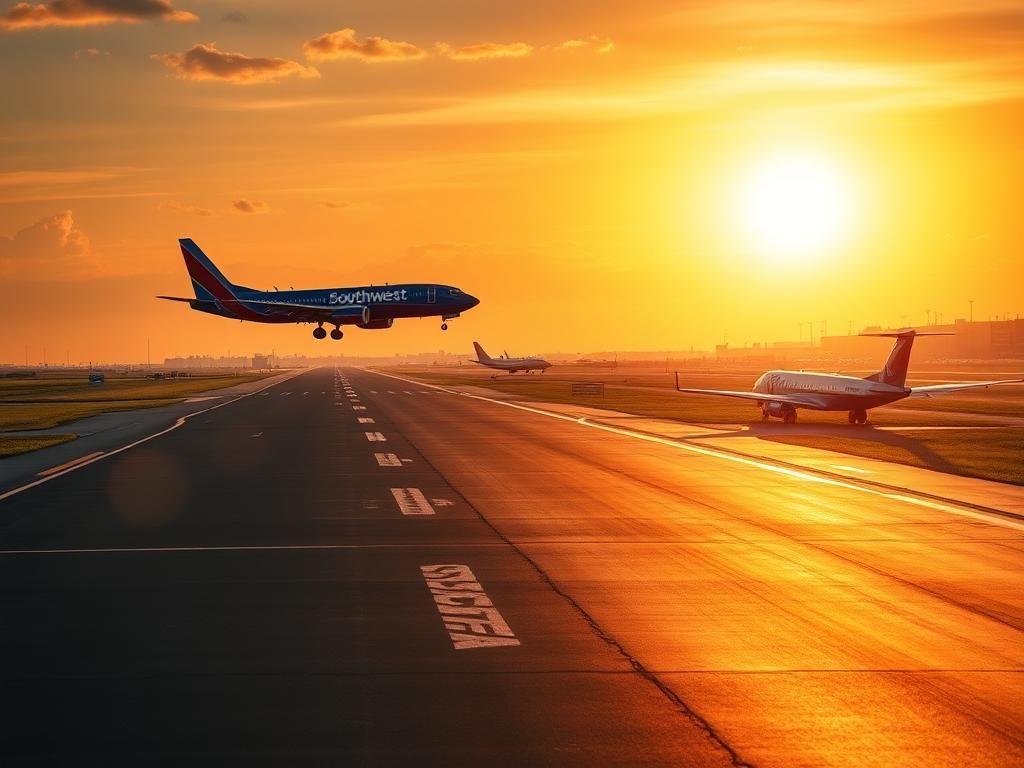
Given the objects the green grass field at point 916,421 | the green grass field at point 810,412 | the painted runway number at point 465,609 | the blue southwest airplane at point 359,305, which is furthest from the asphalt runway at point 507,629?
the blue southwest airplane at point 359,305

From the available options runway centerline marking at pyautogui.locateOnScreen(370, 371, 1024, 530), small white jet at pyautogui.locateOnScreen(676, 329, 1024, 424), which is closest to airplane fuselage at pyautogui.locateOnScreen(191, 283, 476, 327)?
runway centerline marking at pyautogui.locateOnScreen(370, 371, 1024, 530)

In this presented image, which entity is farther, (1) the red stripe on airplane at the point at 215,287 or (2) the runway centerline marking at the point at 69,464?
(1) the red stripe on airplane at the point at 215,287

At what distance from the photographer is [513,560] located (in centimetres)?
1523

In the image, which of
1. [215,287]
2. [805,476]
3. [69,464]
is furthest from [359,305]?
[805,476]

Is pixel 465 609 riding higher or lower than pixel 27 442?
higher

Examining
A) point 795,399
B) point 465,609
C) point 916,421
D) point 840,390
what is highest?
point 840,390

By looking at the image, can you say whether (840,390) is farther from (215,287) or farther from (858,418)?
(215,287)

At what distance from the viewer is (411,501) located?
22.1 meters

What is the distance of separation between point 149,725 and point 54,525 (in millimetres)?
12153

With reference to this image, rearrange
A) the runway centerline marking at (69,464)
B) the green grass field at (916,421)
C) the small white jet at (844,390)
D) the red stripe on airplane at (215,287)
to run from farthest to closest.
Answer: the red stripe on airplane at (215,287), the small white jet at (844,390), the green grass field at (916,421), the runway centerline marking at (69,464)

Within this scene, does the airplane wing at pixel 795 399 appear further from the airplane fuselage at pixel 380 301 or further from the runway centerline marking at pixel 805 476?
the airplane fuselage at pixel 380 301

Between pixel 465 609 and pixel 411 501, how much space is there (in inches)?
403

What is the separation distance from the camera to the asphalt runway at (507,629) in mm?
7598

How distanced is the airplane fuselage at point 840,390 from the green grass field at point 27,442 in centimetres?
2956
